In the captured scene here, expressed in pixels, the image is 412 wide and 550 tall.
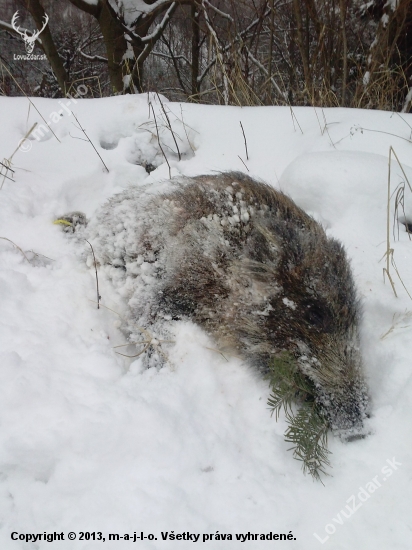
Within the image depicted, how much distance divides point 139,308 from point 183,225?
0.61m

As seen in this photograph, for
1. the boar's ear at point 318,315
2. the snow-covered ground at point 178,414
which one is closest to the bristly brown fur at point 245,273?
the boar's ear at point 318,315

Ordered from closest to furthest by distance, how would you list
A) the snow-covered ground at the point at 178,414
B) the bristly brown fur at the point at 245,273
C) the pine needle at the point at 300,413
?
the snow-covered ground at the point at 178,414 < the pine needle at the point at 300,413 < the bristly brown fur at the point at 245,273

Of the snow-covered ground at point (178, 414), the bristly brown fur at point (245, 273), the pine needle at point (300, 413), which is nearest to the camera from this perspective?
the snow-covered ground at point (178, 414)

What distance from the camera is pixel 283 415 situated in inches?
75.2

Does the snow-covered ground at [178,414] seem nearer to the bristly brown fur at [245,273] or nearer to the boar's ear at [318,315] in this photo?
the bristly brown fur at [245,273]

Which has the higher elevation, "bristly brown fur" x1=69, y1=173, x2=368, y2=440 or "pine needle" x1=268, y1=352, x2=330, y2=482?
"bristly brown fur" x1=69, y1=173, x2=368, y2=440

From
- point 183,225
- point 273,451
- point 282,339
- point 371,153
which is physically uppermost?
point 371,153

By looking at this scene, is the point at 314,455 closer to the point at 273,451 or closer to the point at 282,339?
the point at 273,451

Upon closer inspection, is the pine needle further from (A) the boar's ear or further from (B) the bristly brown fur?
(A) the boar's ear

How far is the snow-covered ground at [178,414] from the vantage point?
1.51 m

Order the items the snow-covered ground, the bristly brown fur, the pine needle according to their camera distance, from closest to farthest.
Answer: the snow-covered ground, the pine needle, the bristly brown fur

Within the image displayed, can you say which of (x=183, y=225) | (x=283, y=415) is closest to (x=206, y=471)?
(x=283, y=415)

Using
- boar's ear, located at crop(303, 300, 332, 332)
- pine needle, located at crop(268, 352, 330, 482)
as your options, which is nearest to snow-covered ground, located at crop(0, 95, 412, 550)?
pine needle, located at crop(268, 352, 330, 482)

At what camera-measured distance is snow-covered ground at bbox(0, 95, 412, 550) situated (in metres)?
1.51
